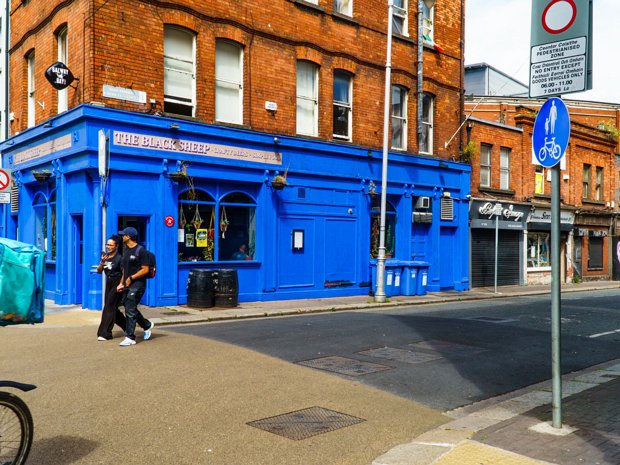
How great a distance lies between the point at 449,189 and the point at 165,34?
1234 cm

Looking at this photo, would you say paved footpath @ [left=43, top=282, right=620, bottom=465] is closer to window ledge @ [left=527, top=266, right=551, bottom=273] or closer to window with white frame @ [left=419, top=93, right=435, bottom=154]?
window with white frame @ [left=419, top=93, right=435, bottom=154]

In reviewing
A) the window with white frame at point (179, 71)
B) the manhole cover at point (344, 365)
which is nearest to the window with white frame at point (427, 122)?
the window with white frame at point (179, 71)

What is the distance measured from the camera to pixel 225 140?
16.7 meters

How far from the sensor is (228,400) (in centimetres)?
661

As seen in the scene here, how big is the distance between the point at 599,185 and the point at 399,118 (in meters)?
18.6

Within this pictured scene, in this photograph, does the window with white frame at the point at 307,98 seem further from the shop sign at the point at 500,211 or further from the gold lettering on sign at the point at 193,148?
the shop sign at the point at 500,211

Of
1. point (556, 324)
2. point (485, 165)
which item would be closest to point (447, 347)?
point (556, 324)

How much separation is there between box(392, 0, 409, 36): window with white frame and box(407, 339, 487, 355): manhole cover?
1450 centimetres

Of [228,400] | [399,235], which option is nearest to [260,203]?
[399,235]

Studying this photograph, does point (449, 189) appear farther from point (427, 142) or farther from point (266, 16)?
point (266, 16)

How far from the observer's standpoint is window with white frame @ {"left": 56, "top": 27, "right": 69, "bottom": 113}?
16.2 meters

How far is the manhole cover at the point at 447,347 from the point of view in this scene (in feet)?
32.5

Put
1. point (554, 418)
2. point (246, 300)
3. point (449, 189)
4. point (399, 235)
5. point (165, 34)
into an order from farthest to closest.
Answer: point (449, 189) < point (399, 235) < point (246, 300) < point (165, 34) < point (554, 418)

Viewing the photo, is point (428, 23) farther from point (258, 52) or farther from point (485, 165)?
point (258, 52)
